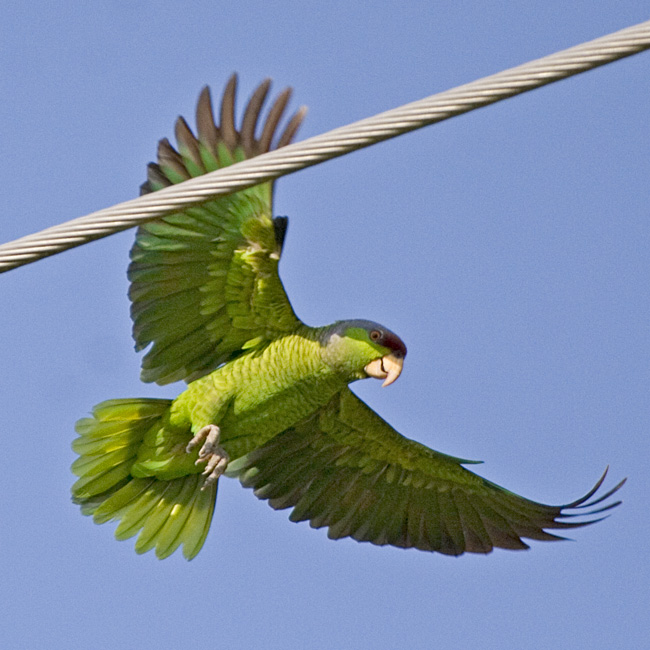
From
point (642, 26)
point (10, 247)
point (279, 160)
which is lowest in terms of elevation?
point (10, 247)

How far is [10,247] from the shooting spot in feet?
14.1

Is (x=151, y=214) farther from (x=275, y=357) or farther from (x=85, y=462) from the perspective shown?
(x=85, y=462)

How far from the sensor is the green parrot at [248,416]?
6719 millimetres

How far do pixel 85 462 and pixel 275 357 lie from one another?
4.94 feet

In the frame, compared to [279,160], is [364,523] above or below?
below

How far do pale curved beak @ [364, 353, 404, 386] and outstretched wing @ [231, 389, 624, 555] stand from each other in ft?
2.19

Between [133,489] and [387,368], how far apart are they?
6.59ft

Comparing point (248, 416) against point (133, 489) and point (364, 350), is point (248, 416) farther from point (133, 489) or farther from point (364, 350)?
point (133, 489)

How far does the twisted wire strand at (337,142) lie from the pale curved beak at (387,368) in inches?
117

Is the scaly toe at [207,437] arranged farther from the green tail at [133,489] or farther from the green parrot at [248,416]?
the green tail at [133,489]

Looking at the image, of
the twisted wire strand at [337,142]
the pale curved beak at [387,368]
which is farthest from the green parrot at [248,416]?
the twisted wire strand at [337,142]

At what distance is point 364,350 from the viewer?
7012mm

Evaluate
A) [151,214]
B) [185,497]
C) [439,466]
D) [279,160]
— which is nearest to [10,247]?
[151,214]

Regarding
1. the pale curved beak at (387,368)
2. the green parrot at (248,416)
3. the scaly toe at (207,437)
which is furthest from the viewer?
the pale curved beak at (387,368)
